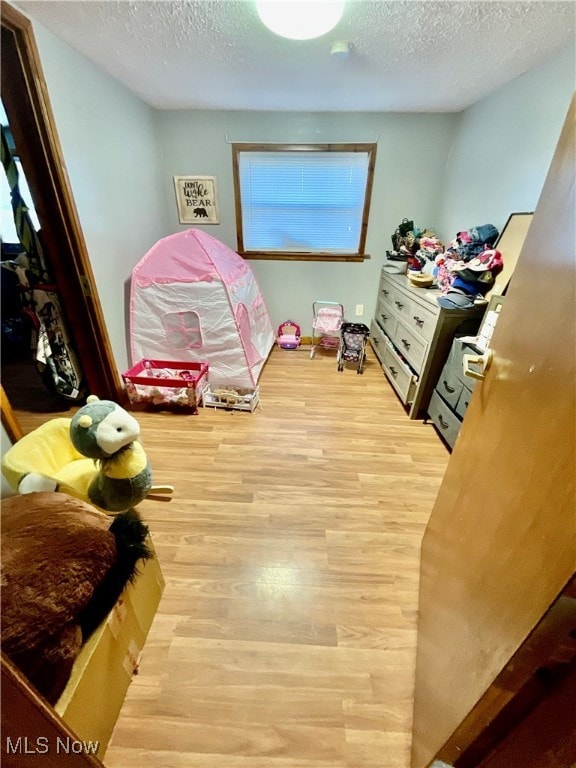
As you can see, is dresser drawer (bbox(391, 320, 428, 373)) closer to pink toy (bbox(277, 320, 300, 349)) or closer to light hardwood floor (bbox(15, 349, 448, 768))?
light hardwood floor (bbox(15, 349, 448, 768))

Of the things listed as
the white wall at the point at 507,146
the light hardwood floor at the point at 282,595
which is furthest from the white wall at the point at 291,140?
the light hardwood floor at the point at 282,595

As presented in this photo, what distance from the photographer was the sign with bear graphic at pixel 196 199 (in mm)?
2959

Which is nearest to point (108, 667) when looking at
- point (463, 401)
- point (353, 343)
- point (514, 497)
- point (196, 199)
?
point (514, 497)

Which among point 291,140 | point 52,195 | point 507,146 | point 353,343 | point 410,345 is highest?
point 291,140

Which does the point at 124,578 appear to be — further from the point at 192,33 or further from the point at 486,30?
the point at 486,30

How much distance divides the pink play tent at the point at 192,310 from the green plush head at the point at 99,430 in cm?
133

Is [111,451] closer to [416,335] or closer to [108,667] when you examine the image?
[108,667]

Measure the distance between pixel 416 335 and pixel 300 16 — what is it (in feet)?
5.77

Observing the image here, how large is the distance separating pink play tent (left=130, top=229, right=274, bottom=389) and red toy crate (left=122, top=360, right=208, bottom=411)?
123 mm

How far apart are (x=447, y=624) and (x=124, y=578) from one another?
0.88 metres

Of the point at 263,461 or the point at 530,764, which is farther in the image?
the point at 263,461

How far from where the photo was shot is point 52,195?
172 cm

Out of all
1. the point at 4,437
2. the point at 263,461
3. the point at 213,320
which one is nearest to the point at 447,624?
the point at 263,461

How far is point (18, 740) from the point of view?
52 cm
